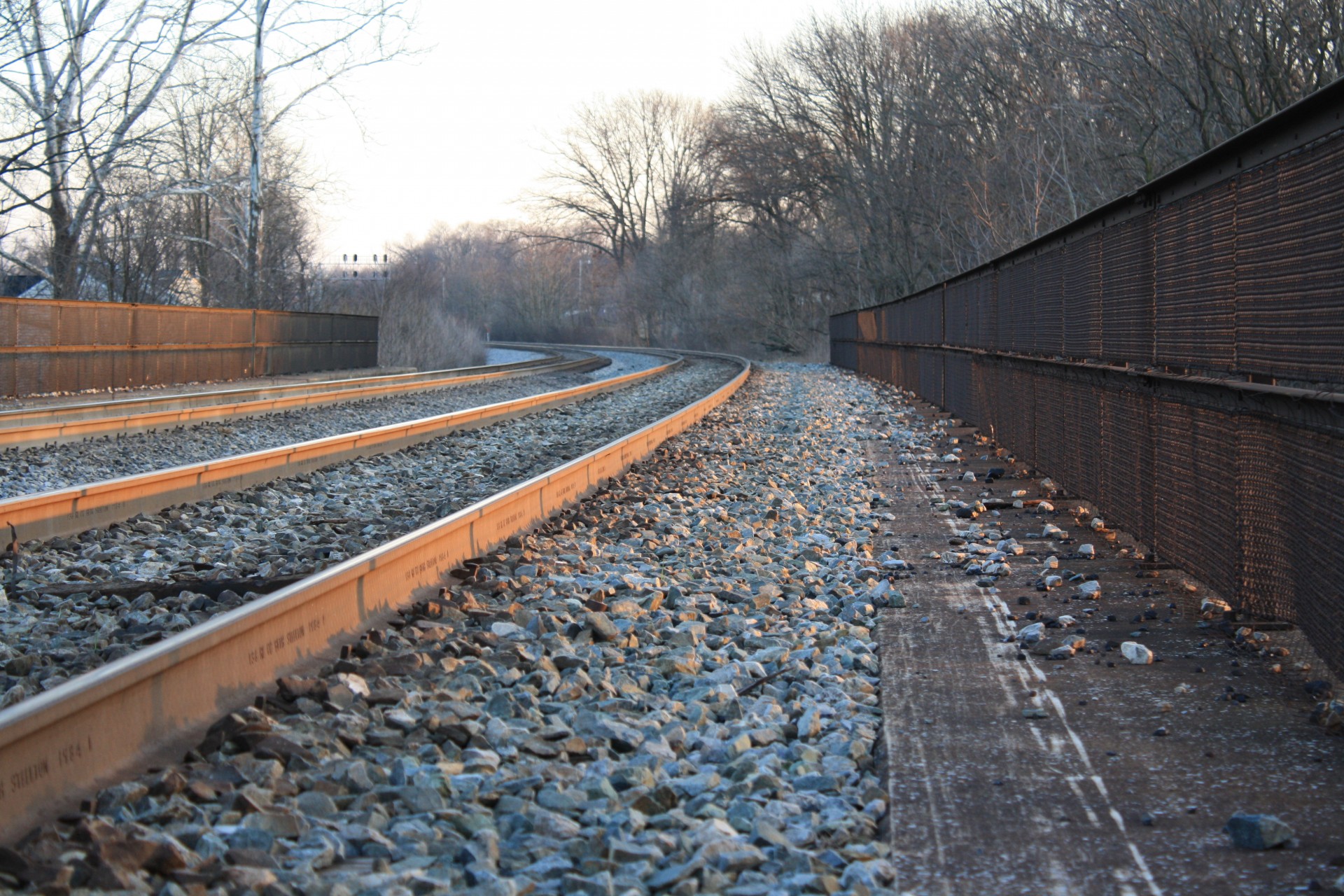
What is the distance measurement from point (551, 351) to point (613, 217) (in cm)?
2671

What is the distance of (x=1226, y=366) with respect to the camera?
5930 mm

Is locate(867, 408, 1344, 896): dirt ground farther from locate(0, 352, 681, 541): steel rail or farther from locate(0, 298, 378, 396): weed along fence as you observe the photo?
locate(0, 298, 378, 396): weed along fence

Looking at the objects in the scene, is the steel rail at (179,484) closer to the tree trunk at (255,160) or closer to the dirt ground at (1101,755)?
the dirt ground at (1101,755)

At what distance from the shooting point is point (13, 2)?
26500 mm

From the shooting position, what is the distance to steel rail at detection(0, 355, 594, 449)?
13398mm

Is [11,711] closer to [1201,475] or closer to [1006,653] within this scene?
[1006,653]

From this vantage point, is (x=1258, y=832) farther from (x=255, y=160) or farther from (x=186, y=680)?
(x=255, y=160)

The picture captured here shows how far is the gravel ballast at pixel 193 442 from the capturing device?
11.0 metres

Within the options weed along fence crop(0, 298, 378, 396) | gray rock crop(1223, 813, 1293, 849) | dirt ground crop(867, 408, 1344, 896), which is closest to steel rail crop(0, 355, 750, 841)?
dirt ground crop(867, 408, 1344, 896)

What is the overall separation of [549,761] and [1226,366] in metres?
3.99

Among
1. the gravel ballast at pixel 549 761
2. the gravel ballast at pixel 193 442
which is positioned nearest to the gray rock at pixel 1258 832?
the gravel ballast at pixel 549 761

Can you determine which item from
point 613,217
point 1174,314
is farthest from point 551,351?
point 1174,314

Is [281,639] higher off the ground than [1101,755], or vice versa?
[281,639]

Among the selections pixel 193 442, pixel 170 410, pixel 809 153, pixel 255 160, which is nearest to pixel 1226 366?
pixel 193 442
